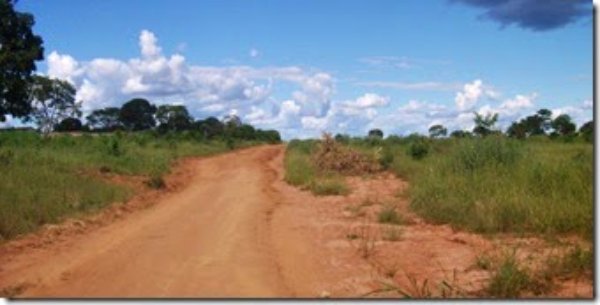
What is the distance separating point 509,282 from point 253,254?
337cm

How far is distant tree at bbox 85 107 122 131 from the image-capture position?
64.4 metres

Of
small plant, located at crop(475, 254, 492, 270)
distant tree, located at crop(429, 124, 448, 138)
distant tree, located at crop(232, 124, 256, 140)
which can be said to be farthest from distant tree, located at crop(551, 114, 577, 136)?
small plant, located at crop(475, 254, 492, 270)

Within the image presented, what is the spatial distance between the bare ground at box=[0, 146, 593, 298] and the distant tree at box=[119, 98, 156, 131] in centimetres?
4816

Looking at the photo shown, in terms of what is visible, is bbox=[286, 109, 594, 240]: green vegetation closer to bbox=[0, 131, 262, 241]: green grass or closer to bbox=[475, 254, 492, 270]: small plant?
bbox=[475, 254, 492, 270]: small plant

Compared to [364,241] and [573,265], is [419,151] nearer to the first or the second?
[364,241]

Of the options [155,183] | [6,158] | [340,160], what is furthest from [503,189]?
[340,160]

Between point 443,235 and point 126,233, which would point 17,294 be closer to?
point 126,233

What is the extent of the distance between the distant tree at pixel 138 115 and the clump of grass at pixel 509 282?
186 feet

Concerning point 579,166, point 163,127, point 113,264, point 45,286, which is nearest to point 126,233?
point 113,264

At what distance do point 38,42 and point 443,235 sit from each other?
23.1 metres

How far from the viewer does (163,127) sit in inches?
2537

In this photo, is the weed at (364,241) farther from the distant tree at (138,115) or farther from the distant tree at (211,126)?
the distant tree at (211,126)

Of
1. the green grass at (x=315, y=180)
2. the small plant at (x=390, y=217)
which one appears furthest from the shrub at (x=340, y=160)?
the small plant at (x=390, y=217)

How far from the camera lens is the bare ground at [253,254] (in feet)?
25.4
